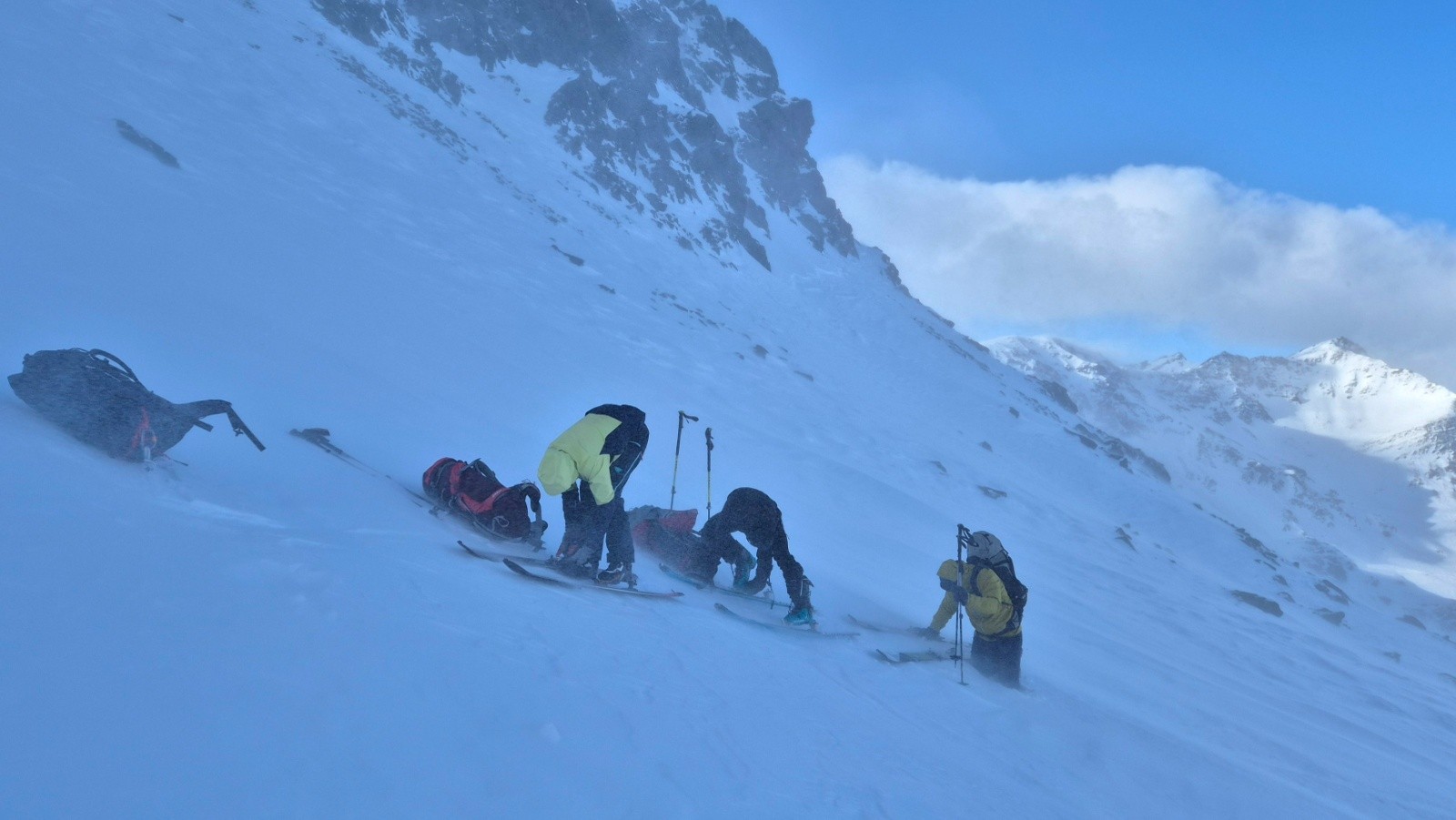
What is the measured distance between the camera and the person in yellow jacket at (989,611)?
22.9ft

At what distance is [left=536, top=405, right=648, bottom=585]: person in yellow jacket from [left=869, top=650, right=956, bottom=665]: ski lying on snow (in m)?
2.10

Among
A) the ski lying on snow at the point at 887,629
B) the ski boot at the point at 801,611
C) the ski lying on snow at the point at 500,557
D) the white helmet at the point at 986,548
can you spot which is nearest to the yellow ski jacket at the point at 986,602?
the white helmet at the point at 986,548

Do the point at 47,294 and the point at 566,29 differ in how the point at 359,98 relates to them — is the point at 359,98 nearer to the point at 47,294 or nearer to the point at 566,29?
the point at 47,294

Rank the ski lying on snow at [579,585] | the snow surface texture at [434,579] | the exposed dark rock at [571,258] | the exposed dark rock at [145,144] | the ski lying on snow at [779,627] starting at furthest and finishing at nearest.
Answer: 1. the exposed dark rock at [571,258]
2. the exposed dark rock at [145,144]
3. the ski lying on snow at [779,627]
4. the ski lying on snow at [579,585]
5. the snow surface texture at [434,579]

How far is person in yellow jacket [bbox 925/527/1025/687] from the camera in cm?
698

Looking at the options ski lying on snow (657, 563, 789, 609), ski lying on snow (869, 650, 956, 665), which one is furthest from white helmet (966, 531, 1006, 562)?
ski lying on snow (657, 563, 789, 609)

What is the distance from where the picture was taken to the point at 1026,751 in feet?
17.3

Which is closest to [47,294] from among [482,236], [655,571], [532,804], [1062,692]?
[655,571]

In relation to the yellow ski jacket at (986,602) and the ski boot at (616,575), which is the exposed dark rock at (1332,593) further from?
the ski boot at (616,575)

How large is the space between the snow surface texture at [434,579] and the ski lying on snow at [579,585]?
0.14 metres

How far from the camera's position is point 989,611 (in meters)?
7.00

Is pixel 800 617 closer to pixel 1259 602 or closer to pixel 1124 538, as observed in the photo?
pixel 1124 538

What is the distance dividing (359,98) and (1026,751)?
36.2 m

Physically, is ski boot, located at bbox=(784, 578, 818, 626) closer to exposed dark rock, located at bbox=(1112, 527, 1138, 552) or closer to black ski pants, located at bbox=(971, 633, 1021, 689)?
black ski pants, located at bbox=(971, 633, 1021, 689)
